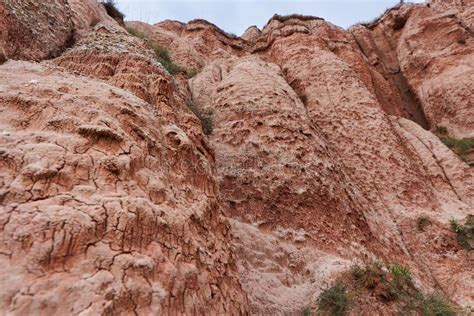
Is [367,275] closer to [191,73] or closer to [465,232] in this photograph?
[465,232]

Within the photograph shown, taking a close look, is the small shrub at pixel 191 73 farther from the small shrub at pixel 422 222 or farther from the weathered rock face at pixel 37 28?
the small shrub at pixel 422 222

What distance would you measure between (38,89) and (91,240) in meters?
1.91

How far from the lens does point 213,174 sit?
472 cm

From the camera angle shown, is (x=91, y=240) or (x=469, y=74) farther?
(x=469, y=74)

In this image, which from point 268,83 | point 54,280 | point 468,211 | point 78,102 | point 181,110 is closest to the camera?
point 54,280

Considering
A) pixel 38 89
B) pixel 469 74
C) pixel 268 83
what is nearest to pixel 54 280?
pixel 38 89

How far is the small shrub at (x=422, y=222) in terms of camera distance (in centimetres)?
768

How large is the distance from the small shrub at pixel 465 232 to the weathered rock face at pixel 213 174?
152 millimetres

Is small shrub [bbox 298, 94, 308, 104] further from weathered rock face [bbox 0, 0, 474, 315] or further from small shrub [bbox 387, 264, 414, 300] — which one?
small shrub [bbox 387, 264, 414, 300]

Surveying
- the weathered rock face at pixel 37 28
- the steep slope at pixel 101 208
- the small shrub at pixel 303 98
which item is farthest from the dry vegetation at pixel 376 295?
the small shrub at pixel 303 98

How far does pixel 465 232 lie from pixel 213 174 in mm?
5963

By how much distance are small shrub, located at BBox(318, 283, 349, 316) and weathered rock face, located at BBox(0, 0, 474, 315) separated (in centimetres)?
20

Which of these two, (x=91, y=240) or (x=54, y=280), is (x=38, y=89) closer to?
(x=91, y=240)

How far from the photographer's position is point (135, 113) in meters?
3.68
